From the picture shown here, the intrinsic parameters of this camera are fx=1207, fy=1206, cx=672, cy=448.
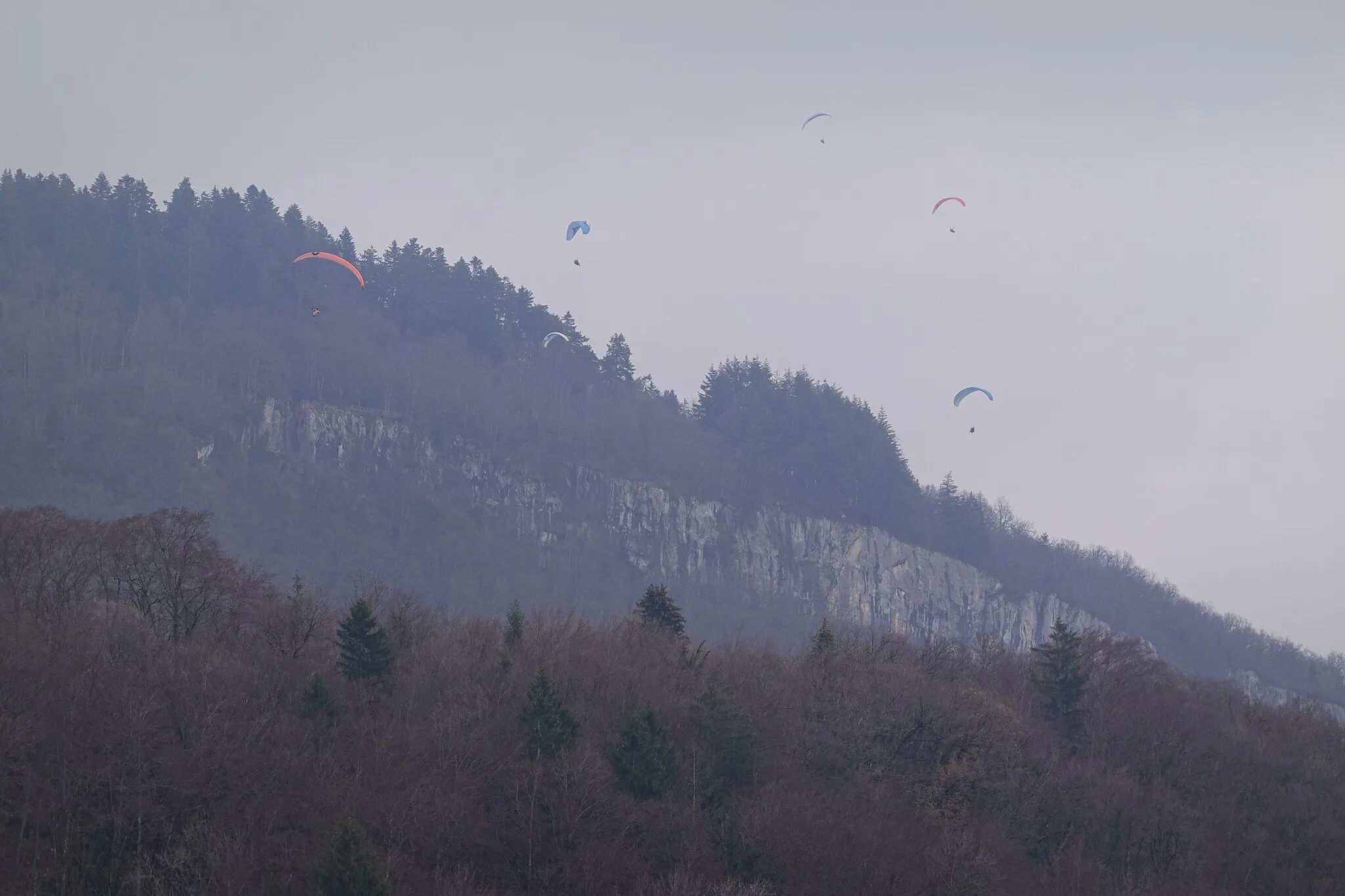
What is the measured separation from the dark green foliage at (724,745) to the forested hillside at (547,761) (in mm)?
99

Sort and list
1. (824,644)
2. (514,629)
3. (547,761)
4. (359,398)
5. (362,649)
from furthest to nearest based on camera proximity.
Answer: (359,398)
(824,644)
(514,629)
(362,649)
(547,761)

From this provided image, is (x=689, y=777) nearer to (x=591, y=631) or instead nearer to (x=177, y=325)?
(x=591, y=631)

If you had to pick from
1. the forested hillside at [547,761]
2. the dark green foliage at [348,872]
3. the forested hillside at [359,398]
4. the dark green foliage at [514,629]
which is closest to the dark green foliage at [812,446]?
the forested hillside at [359,398]

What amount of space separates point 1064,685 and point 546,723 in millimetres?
28406

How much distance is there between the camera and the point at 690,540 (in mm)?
100125

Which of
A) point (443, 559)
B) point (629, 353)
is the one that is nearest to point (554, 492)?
point (443, 559)

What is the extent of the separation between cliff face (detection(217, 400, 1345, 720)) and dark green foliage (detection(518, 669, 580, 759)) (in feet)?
158

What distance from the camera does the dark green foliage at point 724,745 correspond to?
42.4 metres

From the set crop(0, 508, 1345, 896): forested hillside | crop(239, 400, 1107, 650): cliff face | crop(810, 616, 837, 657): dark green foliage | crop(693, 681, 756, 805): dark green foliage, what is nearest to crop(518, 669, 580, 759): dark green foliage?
crop(0, 508, 1345, 896): forested hillside

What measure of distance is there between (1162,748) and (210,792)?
43.0 metres

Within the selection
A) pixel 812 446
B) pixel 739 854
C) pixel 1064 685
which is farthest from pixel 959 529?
pixel 739 854

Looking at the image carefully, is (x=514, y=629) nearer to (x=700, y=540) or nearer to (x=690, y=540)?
(x=690, y=540)

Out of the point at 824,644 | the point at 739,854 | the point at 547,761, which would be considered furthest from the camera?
the point at 824,644

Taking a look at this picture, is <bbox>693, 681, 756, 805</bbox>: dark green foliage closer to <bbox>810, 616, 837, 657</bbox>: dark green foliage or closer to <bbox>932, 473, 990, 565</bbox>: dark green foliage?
<bbox>810, 616, 837, 657</bbox>: dark green foliage
